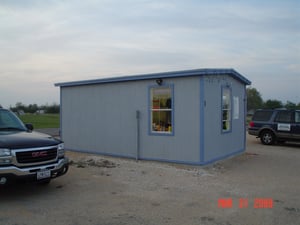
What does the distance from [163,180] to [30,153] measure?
3.41 m

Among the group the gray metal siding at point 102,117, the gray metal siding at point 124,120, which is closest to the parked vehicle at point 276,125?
the gray metal siding at point 124,120

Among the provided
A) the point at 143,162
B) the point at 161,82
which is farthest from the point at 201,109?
the point at 143,162

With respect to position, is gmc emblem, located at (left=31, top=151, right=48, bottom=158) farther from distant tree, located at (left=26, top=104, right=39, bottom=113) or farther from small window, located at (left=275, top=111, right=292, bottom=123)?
distant tree, located at (left=26, top=104, right=39, bottom=113)

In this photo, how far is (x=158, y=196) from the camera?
668 centimetres

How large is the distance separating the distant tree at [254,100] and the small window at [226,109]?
50.9 m

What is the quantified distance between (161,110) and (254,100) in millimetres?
55956

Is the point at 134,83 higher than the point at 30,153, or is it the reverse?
the point at 134,83

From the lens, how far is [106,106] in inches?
476

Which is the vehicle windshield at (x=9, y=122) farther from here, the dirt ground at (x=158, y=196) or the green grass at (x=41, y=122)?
the green grass at (x=41, y=122)

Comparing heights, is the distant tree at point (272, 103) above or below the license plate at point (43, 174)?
above

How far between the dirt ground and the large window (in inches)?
48.8

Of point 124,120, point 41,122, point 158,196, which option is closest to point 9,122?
point 158,196

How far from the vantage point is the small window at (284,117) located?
16.0 metres

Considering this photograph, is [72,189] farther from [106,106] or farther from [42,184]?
[106,106]
